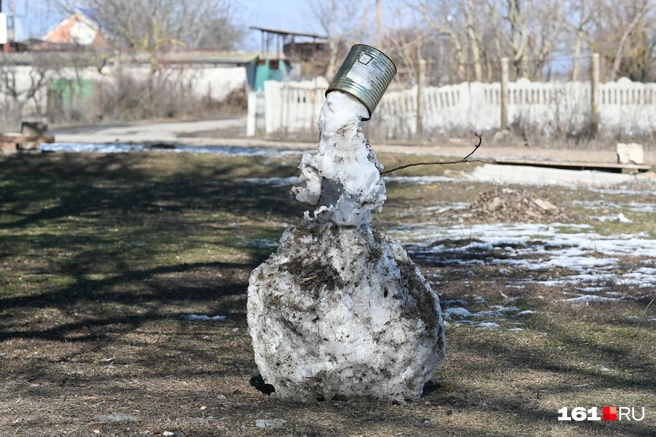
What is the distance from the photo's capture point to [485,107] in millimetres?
23781

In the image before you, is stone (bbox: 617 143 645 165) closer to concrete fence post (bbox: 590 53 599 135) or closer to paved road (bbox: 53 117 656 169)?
paved road (bbox: 53 117 656 169)

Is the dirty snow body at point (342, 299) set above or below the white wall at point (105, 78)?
below

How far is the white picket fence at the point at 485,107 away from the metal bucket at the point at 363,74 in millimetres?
18736

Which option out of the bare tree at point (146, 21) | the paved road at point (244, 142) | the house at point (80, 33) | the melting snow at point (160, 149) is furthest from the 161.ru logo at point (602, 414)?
the bare tree at point (146, 21)

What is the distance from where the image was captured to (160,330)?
249 inches

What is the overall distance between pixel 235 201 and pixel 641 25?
712 inches

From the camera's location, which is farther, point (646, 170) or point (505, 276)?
point (646, 170)

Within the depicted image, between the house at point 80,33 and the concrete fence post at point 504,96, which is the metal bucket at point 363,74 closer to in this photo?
the concrete fence post at point 504,96

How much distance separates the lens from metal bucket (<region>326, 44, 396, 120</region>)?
4.29 meters

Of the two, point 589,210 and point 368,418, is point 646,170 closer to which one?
point 589,210

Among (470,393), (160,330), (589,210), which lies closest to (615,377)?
(470,393)

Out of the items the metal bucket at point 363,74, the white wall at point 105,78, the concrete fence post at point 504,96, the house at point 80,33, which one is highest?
the house at point 80,33

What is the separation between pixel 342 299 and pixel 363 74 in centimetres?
108

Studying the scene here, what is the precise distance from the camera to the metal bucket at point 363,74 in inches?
169
